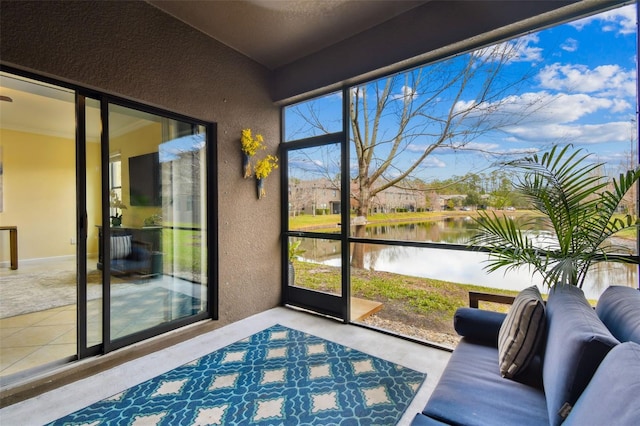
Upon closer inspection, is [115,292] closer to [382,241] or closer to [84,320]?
[84,320]

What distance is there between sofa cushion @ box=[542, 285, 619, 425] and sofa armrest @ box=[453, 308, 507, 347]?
0.47 meters

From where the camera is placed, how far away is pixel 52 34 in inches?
79.7

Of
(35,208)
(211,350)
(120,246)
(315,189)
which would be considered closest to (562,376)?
(211,350)

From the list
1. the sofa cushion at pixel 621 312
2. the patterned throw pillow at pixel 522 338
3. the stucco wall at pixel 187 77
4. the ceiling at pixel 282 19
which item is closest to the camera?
the sofa cushion at pixel 621 312

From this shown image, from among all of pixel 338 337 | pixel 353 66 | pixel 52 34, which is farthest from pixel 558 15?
pixel 52 34

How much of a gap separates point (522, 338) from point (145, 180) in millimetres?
3138

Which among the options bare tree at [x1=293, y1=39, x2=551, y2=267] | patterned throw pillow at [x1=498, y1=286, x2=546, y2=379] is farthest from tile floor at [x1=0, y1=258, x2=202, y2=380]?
patterned throw pillow at [x1=498, y1=286, x2=546, y2=379]

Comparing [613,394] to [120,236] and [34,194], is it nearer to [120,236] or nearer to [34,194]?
[120,236]

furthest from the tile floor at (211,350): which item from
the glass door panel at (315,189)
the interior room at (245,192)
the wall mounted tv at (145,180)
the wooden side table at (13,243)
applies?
the wooden side table at (13,243)

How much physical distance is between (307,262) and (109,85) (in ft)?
8.85

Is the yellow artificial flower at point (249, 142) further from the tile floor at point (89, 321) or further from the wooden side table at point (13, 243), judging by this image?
the wooden side table at point (13, 243)

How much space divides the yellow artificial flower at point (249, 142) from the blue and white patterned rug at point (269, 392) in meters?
2.13

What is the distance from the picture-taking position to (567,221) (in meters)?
1.85

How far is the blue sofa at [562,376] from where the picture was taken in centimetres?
81
